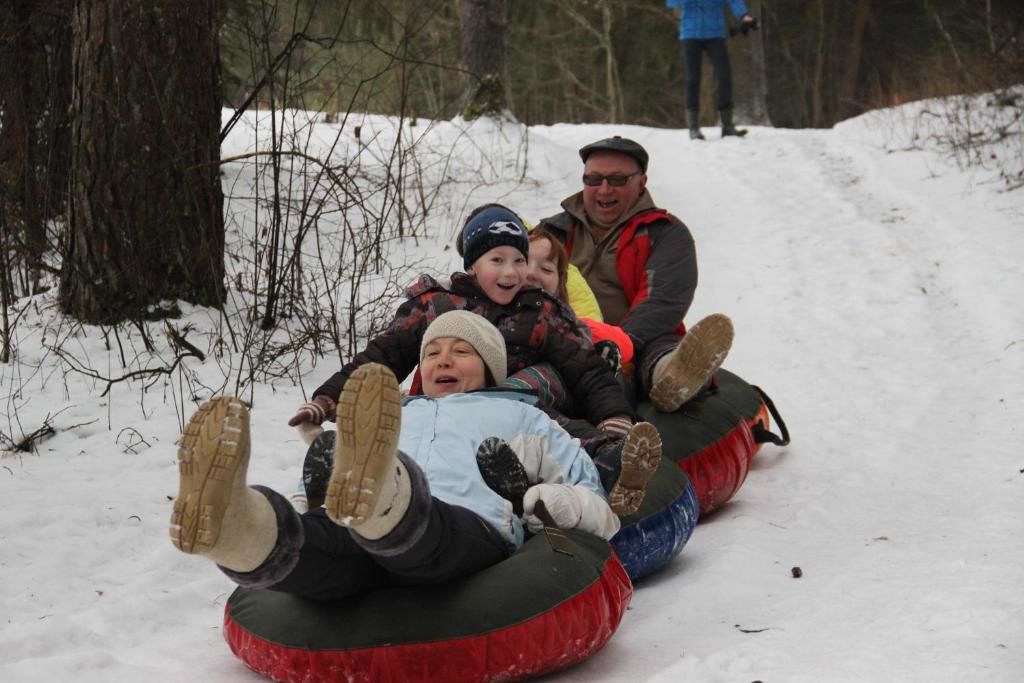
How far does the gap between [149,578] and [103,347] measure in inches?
89.5

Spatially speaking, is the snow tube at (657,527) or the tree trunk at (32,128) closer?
the snow tube at (657,527)

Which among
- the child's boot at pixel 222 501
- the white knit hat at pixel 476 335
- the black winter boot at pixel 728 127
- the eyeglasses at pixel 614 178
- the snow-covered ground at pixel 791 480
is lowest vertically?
the snow-covered ground at pixel 791 480

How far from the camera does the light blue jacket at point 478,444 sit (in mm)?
2902

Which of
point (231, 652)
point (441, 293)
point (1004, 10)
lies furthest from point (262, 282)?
point (1004, 10)

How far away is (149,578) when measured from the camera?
3.44 meters

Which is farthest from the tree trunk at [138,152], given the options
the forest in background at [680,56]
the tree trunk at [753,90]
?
the tree trunk at [753,90]

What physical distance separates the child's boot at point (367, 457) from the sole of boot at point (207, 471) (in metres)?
0.18

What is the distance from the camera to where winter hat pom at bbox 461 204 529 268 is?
3.91 m

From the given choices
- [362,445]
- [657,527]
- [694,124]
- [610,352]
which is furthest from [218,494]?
[694,124]

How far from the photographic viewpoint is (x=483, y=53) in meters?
10.2

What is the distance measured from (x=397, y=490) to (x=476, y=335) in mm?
994

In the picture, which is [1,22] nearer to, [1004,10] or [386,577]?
[386,577]

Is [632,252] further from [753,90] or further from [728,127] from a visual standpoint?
[753,90]

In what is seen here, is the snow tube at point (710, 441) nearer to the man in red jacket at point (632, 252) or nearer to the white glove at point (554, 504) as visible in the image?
the man in red jacket at point (632, 252)
